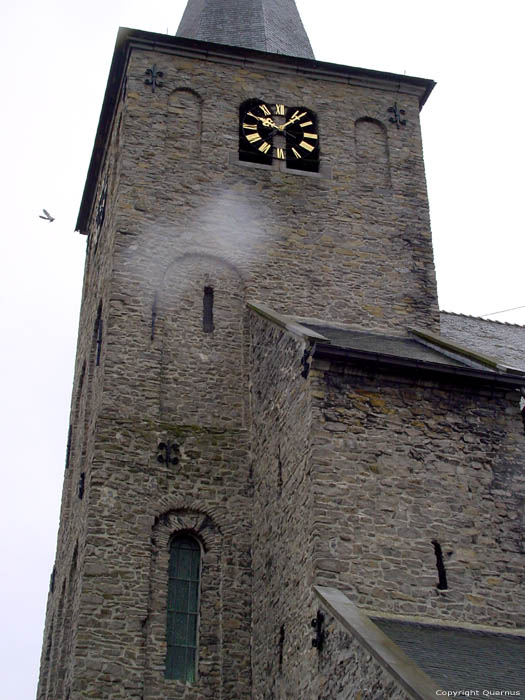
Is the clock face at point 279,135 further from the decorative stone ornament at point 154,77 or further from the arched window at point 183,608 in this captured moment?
the arched window at point 183,608

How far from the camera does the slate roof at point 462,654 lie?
10.8 metres

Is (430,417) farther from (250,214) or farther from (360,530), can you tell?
(250,214)

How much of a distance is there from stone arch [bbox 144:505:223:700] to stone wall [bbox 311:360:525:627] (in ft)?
10.5

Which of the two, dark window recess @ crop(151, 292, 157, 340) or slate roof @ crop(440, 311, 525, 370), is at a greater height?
slate roof @ crop(440, 311, 525, 370)

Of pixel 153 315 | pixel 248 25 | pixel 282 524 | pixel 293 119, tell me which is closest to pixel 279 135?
pixel 293 119

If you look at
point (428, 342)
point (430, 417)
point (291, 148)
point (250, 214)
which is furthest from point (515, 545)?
point (291, 148)

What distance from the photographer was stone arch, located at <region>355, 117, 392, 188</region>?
21734mm

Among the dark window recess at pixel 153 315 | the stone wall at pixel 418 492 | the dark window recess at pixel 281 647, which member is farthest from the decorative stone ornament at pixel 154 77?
the dark window recess at pixel 281 647

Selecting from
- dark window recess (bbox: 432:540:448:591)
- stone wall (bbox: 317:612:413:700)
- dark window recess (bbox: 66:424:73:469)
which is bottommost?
stone wall (bbox: 317:612:413:700)

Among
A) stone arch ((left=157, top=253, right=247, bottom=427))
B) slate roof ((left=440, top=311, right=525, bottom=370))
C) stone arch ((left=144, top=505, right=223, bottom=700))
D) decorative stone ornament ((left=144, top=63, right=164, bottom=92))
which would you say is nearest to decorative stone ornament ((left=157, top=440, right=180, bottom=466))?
stone arch ((left=157, top=253, right=247, bottom=427))

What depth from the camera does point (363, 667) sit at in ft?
37.4

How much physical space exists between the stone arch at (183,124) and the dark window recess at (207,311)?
3.16m

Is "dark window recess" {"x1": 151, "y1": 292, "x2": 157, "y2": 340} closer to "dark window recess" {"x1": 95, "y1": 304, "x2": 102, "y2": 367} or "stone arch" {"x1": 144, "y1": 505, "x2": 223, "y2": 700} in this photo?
"dark window recess" {"x1": 95, "y1": 304, "x2": 102, "y2": 367}

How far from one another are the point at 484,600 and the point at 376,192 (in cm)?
1023
